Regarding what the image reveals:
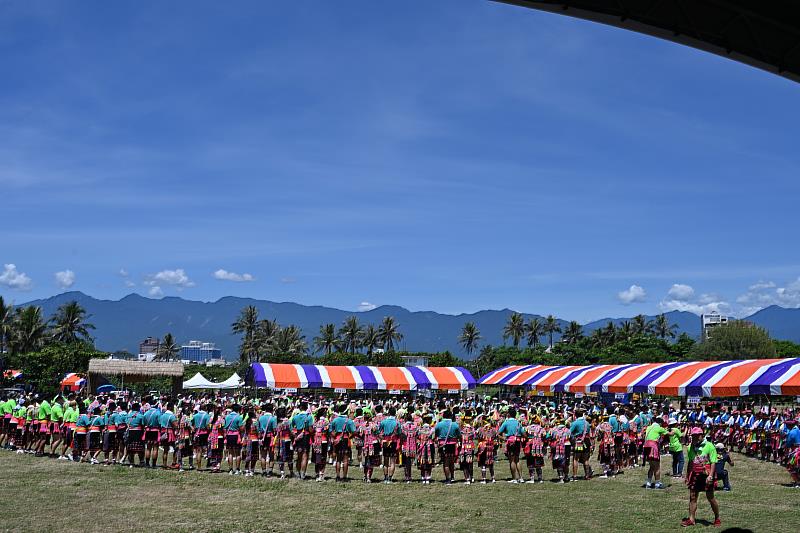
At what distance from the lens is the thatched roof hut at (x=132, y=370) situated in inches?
1674

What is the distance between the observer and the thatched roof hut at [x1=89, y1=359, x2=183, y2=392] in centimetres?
4253

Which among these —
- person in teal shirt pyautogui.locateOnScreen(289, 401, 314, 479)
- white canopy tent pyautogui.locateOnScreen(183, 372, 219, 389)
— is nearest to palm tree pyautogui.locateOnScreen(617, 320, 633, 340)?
white canopy tent pyautogui.locateOnScreen(183, 372, 219, 389)

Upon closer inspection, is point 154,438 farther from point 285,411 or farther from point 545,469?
point 545,469

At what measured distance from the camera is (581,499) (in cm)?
1712

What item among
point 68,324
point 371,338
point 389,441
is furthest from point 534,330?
point 389,441

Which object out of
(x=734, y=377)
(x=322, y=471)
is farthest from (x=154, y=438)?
(x=734, y=377)

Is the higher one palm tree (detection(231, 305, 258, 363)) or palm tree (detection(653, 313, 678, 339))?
palm tree (detection(653, 313, 678, 339))

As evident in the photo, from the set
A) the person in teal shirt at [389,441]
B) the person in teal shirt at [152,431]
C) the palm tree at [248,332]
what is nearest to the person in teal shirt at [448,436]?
the person in teal shirt at [389,441]

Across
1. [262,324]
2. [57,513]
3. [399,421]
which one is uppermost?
[262,324]

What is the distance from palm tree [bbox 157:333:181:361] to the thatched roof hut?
7093cm

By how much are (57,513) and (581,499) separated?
11.4m

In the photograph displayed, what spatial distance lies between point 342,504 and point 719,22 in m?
12.0

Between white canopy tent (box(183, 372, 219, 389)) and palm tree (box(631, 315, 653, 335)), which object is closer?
white canopy tent (box(183, 372, 219, 389))

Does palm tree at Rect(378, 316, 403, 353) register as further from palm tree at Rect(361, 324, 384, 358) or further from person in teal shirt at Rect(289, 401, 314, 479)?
person in teal shirt at Rect(289, 401, 314, 479)
